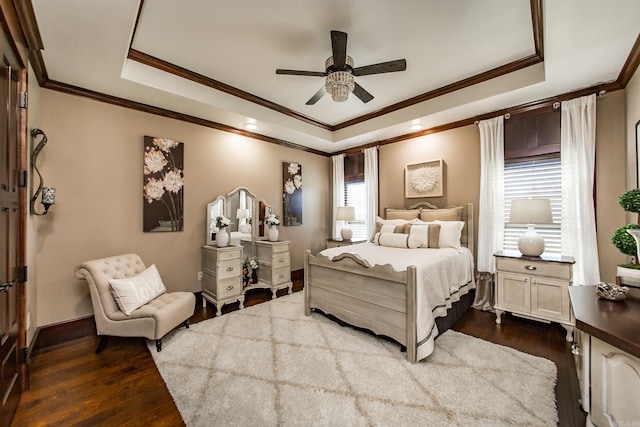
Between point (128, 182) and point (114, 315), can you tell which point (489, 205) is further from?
point (128, 182)

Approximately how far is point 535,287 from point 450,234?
1.04 metres

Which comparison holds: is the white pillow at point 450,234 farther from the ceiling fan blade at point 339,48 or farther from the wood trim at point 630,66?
the ceiling fan blade at point 339,48

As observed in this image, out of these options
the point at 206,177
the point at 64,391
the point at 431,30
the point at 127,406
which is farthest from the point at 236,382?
the point at 431,30

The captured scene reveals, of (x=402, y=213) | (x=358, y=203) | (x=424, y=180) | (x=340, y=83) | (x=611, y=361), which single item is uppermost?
(x=340, y=83)

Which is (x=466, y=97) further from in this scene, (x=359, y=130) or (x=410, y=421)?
(x=410, y=421)

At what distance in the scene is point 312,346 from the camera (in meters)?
2.54

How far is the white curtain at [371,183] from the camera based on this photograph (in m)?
5.04

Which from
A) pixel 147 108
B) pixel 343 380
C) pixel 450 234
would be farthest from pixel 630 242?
pixel 147 108

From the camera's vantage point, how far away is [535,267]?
114 inches

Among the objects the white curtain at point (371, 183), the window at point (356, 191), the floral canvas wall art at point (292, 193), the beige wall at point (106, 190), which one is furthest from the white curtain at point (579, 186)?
the beige wall at point (106, 190)

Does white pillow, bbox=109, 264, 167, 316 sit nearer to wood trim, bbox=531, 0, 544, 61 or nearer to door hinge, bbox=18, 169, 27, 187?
door hinge, bbox=18, 169, 27, 187

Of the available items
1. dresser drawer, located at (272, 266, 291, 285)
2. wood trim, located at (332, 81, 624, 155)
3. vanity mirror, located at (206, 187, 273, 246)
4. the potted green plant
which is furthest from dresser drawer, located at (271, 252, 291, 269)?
the potted green plant

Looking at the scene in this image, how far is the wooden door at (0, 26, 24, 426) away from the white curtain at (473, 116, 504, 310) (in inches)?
180

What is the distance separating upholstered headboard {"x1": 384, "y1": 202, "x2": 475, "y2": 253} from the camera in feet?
12.6
